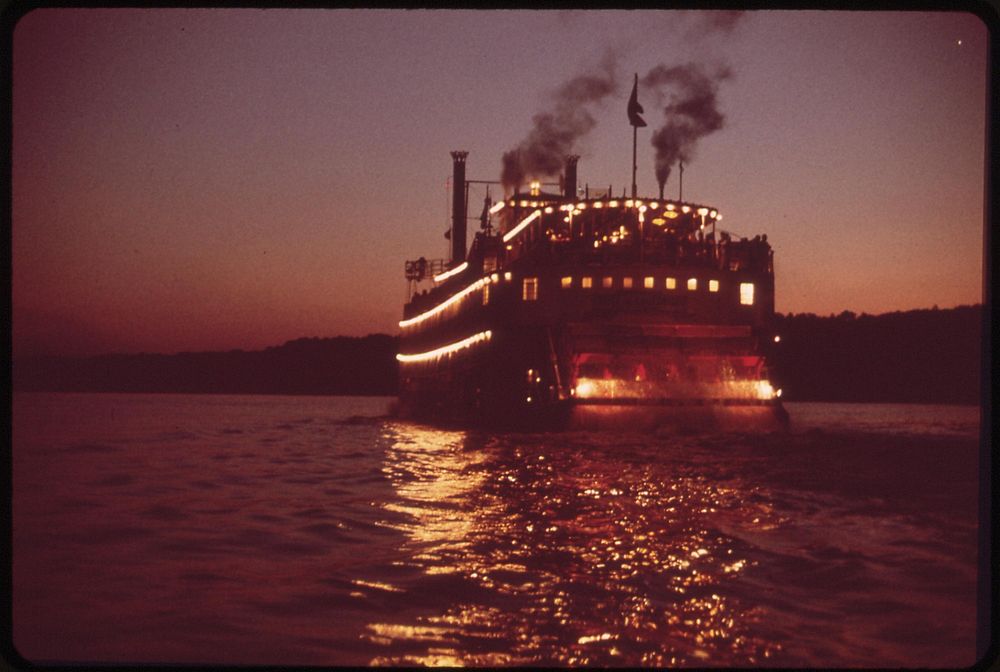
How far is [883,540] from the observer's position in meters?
10.0

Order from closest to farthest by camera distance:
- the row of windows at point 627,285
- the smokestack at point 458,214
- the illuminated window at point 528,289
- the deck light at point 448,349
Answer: the row of windows at point 627,285
the illuminated window at point 528,289
the deck light at point 448,349
the smokestack at point 458,214

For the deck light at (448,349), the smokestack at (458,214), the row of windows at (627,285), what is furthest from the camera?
the smokestack at (458,214)

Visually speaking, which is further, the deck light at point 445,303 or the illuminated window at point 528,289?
the deck light at point 445,303

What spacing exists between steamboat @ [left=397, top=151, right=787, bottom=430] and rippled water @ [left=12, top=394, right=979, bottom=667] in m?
7.99

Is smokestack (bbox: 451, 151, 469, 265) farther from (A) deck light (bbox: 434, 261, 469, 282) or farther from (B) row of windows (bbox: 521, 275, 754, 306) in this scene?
(B) row of windows (bbox: 521, 275, 754, 306)

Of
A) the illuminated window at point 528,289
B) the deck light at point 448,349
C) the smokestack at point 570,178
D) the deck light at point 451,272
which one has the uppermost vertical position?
the smokestack at point 570,178

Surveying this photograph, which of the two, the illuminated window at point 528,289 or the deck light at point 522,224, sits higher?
the deck light at point 522,224

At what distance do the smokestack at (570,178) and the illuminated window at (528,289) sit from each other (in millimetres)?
15278

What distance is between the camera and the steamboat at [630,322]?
2603 centimetres

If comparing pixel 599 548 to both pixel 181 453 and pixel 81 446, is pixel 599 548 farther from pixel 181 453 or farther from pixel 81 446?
pixel 81 446

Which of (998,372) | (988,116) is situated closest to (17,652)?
(998,372)

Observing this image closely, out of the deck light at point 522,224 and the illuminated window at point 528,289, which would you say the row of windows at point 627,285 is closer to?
the illuminated window at point 528,289

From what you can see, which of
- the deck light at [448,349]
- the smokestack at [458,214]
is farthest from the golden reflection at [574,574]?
the smokestack at [458,214]

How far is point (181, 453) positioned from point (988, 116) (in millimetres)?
22613
